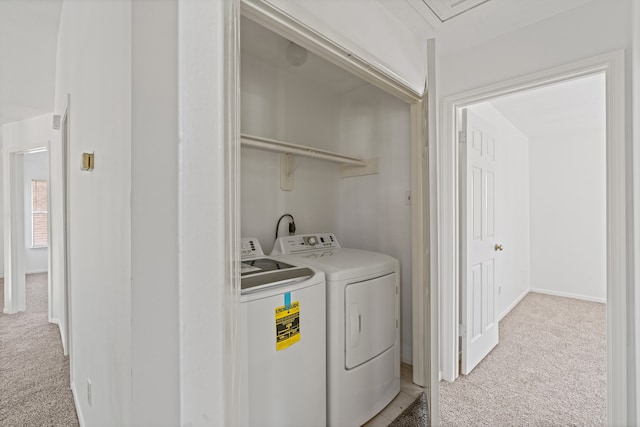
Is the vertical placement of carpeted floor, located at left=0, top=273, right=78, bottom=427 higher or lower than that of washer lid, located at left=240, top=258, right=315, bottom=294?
lower

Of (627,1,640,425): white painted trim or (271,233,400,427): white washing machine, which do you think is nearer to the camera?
(627,1,640,425): white painted trim

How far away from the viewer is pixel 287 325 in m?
1.23

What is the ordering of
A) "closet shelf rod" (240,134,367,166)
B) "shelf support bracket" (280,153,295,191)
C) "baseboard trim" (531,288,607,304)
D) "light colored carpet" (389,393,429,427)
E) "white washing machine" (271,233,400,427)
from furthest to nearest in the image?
1. "baseboard trim" (531,288,607,304)
2. "shelf support bracket" (280,153,295,191)
3. "closet shelf rod" (240,134,367,166)
4. "light colored carpet" (389,393,429,427)
5. "white washing machine" (271,233,400,427)

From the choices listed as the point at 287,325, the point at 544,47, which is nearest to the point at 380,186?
the point at 544,47

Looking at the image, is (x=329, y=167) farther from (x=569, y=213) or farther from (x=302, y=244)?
(x=569, y=213)

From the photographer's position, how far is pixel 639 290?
1220 mm

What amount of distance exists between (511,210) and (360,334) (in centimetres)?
296

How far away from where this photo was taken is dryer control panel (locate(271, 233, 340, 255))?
6.67 feet

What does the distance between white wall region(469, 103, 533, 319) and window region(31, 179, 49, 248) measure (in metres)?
7.72

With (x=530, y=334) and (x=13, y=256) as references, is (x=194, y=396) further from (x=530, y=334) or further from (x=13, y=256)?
(x=13, y=256)

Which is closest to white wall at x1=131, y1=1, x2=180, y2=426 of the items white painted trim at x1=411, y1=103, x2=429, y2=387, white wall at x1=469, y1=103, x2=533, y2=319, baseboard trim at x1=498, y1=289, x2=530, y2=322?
white painted trim at x1=411, y1=103, x2=429, y2=387

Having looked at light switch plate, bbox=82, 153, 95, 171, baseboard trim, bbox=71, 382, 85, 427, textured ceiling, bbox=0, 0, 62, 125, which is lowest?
baseboard trim, bbox=71, 382, 85, 427

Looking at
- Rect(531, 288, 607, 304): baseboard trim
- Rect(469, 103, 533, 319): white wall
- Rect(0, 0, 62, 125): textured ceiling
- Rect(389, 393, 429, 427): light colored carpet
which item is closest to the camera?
Rect(389, 393, 429, 427): light colored carpet

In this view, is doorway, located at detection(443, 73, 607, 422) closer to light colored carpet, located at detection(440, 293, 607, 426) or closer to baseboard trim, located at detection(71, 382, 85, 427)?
light colored carpet, located at detection(440, 293, 607, 426)
